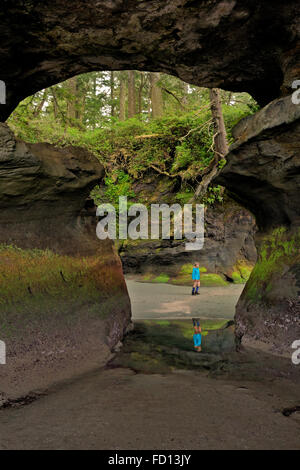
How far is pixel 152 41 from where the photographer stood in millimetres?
5277

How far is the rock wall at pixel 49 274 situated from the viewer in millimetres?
4414

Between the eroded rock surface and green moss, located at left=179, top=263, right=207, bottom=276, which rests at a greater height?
the eroded rock surface

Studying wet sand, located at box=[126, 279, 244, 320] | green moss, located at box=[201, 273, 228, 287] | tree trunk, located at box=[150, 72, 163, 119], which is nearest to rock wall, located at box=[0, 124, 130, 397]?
wet sand, located at box=[126, 279, 244, 320]

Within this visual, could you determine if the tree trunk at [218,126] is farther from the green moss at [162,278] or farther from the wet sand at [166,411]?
the wet sand at [166,411]

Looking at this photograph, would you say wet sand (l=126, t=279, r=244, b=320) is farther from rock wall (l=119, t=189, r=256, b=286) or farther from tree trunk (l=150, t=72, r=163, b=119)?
tree trunk (l=150, t=72, r=163, b=119)

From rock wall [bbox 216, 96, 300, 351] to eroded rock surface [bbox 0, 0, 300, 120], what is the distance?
3.16 feet

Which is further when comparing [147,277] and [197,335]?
[147,277]

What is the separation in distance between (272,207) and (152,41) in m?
3.90

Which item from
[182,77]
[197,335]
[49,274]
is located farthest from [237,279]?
[49,274]

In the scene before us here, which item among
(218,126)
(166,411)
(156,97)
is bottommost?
(166,411)

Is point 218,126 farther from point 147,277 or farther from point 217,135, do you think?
point 147,277

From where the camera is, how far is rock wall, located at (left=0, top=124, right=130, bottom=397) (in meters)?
4.41
